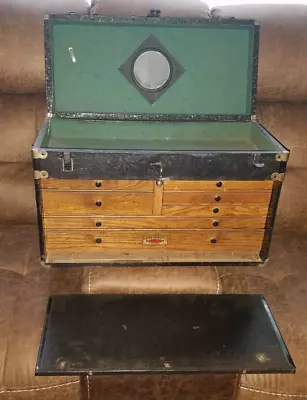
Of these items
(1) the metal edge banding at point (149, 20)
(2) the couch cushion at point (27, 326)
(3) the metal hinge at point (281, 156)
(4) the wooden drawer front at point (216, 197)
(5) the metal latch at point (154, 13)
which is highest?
(5) the metal latch at point (154, 13)

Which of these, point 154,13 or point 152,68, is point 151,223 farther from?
point 154,13

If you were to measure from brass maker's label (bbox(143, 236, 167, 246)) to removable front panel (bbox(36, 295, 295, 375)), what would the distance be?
19 centimetres

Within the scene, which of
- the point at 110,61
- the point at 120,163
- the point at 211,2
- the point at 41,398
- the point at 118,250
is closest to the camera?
the point at 41,398

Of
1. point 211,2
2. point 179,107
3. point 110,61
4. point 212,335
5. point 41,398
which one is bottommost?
point 41,398

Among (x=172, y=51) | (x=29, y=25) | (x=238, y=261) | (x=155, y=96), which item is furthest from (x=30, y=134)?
(x=238, y=261)

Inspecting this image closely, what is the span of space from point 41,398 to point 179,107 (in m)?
1.18

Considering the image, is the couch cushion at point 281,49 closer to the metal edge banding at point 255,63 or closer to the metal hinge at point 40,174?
the metal edge banding at point 255,63

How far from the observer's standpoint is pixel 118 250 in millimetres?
1621

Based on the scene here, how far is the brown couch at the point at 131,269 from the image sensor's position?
1.34 m

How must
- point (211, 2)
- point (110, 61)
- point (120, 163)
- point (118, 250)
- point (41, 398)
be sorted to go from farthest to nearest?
1. point (211, 2)
2. point (110, 61)
3. point (118, 250)
4. point (120, 163)
5. point (41, 398)

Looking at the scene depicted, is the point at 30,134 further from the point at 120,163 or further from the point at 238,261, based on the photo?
the point at 238,261

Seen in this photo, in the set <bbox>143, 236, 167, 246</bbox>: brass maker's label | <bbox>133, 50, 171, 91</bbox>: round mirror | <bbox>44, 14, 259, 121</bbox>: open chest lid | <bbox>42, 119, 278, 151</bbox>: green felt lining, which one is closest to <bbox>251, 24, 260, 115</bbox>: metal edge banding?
<bbox>44, 14, 259, 121</bbox>: open chest lid

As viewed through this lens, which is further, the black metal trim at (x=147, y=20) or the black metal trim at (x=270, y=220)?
the black metal trim at (x=147, y=20)

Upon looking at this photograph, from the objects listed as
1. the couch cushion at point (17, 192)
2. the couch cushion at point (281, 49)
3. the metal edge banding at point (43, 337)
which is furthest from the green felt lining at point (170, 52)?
the metal edge banding at point (43, 337)
